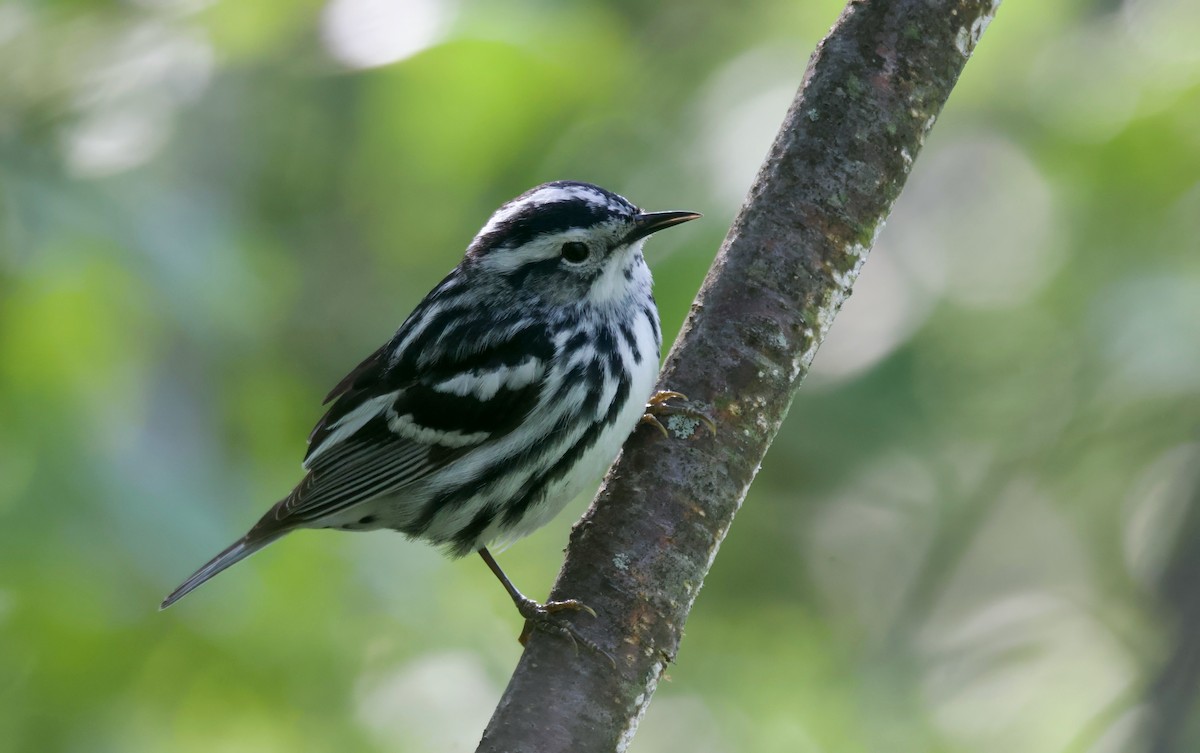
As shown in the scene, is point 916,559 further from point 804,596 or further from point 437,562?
point 437,562

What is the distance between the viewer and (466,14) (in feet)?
12.9

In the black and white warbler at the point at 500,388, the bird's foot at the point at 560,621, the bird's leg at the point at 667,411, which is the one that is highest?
the black and white warbler at the point at 500,388

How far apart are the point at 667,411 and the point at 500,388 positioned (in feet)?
2.00

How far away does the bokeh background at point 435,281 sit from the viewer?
3.47 meters

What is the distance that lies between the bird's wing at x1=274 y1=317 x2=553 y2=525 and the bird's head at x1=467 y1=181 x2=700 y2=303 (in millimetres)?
180

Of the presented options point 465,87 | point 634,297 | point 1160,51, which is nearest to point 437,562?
point 634,297

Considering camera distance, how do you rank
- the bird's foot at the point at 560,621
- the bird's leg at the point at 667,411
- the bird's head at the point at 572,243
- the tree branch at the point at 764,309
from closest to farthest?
the bird's foot at the point at 560,621 < the tree branch at the point at 764,309 < the bird's leg at the point at 667,411 < the bird's head at the point at 572,243

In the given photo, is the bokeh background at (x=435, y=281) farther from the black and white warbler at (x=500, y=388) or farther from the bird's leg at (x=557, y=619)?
the bird's leg at (x=557, y=619)

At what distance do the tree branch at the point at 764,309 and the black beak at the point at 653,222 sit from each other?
1.09ft

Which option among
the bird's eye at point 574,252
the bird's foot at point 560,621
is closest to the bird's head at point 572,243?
the bird's eye at point 574,252

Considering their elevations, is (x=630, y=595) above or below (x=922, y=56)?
below

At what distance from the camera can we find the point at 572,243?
11.8 feet

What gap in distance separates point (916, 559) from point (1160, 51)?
2.33 m

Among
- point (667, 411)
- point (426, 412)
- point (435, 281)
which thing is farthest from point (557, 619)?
point (435, 281)
